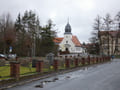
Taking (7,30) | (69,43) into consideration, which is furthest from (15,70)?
(69,43)

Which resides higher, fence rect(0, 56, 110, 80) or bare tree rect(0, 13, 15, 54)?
bare tree rect(0, 13, 15, 54)

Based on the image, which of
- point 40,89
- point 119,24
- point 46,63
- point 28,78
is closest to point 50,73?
point 46,63

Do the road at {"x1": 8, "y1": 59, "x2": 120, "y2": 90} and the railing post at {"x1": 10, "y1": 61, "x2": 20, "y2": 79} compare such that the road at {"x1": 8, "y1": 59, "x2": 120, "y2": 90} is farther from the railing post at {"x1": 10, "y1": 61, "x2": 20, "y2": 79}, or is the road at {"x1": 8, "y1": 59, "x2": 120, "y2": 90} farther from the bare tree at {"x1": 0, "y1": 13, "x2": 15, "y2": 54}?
the bare tree at {"x1": 0, "y1": 13, "x2": 15, "y2": 54}

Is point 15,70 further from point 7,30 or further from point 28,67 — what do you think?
point 7,30

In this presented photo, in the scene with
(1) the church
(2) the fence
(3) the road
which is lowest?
(3) the road

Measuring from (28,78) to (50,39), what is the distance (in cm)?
3352

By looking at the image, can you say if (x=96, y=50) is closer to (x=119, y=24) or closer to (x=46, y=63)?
(x=119, y=24)

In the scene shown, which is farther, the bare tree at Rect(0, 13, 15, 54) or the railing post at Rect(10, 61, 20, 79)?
the bare tree at Rect(0, 13, 15, 54)

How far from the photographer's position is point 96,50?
5488cm

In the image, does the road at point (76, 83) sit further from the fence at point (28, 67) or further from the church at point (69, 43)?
the church at point (69, 43)

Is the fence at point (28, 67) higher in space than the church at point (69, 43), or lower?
lower

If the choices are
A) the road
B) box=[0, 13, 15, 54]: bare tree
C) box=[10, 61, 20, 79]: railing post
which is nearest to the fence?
box=[10, 61, 20, 79]: railing post

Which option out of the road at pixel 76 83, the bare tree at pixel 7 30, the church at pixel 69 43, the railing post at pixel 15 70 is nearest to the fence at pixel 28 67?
the railing post at pixel 15 70

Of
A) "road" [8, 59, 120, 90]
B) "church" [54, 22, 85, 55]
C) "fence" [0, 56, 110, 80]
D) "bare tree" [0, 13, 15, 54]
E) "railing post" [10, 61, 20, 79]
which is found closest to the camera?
"road" [8, 59, 120, 90]
